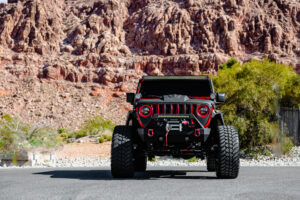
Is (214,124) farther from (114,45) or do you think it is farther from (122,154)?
(114,45)

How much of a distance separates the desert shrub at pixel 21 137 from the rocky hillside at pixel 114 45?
37.6 metres

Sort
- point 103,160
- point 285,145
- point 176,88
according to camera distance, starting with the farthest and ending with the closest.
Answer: point 103,160
point 285,145
point 176,88

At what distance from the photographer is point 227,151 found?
32.0 feet

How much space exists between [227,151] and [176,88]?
2.47 metres

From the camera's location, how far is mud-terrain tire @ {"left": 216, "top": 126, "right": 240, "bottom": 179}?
9758 mm

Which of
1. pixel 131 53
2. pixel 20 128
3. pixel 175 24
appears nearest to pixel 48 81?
pixel 131 53

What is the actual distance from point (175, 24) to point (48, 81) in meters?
22.9

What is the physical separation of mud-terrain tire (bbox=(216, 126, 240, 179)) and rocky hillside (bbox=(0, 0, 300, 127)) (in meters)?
51.7

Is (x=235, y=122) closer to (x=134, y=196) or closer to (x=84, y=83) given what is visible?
(x=134, y=196)

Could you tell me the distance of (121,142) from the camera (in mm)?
9906

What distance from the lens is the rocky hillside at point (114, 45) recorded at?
215ft

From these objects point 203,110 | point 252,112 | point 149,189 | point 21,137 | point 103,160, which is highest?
point 203,110


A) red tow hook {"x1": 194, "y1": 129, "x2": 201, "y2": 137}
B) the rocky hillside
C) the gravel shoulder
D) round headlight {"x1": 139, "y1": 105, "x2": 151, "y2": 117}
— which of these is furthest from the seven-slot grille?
the rocky hillside

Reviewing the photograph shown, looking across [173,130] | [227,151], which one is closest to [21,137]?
[173,130]
